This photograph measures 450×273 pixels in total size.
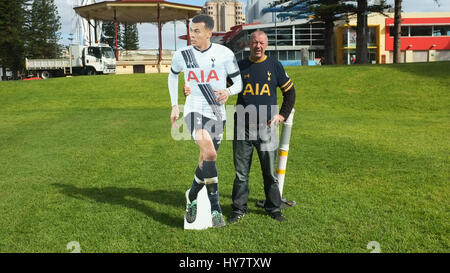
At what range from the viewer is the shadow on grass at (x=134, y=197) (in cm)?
478


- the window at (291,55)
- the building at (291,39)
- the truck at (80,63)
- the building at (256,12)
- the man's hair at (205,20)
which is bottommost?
the man's hair at (205,20)

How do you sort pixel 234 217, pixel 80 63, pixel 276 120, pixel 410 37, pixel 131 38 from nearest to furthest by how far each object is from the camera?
pixel 276 120
pixel 234 217
pixel 80 63
pixel 410 37
pixel 131 38

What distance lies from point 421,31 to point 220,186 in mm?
62033

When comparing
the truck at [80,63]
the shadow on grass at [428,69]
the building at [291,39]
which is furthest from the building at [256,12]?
the shadow on grass at [428,69]

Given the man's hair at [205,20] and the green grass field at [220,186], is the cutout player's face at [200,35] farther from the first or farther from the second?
the green grass field at [220,186]

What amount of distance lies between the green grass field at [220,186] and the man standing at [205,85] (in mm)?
857

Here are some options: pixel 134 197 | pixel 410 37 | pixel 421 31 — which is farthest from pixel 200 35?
pixel 421 31

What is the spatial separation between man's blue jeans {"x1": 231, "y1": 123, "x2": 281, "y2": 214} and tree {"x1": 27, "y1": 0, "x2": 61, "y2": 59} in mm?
67138

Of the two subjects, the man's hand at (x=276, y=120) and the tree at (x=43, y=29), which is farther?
the tree at (x=43, y=29)

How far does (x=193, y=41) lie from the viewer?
3.92 meters

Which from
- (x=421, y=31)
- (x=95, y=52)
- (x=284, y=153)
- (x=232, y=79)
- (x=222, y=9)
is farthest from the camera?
(x=421, y=31)

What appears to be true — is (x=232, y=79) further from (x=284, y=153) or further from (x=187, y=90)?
(x=284, y=153)

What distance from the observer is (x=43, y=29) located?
216ft
